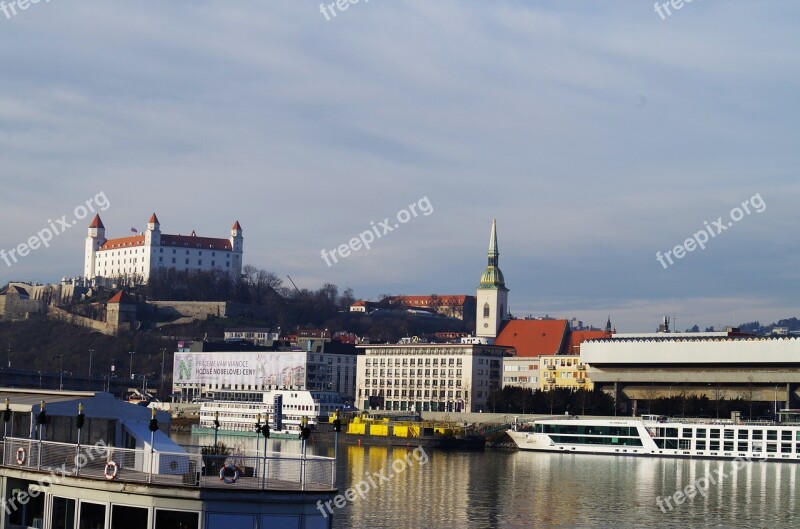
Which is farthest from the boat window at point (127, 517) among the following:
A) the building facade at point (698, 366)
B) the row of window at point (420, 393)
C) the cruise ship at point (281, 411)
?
the row of window at point (420, 393)

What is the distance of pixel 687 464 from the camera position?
91938mm

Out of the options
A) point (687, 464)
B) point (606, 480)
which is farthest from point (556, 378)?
point (606, 480)

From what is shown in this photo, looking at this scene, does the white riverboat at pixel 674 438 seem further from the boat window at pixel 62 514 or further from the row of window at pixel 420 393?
the boat window at pixel 62 514

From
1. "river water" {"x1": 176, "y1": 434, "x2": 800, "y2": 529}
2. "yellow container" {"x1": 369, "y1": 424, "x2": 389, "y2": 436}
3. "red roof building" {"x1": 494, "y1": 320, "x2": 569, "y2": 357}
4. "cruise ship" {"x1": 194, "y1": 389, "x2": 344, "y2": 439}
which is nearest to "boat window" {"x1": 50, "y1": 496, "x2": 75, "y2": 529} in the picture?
"river water" {"x1": 176, "y1": 434, "x2": 800, "y2": 529}

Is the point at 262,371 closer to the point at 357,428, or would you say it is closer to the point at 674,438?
the point at 357,428

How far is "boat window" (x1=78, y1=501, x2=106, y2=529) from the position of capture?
24594 millimetres

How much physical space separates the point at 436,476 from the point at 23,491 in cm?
4689

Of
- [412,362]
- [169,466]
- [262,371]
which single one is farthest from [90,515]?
[262,371]

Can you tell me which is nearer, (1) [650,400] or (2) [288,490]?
(2) [288,490]

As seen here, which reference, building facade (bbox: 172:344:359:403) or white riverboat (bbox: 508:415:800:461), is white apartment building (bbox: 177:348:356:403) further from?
white riverboat (bbox: 508:415:800:461)

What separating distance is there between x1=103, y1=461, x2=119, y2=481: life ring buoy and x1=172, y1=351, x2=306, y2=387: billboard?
14095cm

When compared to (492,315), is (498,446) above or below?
below

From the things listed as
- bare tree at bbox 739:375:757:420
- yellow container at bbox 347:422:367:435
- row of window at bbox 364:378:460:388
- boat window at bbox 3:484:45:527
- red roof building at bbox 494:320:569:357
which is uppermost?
red roof building at bbox 494:320:569:357

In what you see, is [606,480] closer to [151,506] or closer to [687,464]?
[687,464]
